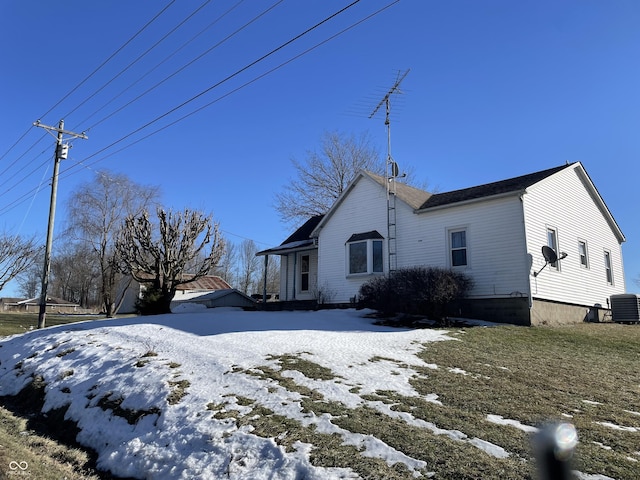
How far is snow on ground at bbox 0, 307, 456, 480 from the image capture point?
4812 millimetres

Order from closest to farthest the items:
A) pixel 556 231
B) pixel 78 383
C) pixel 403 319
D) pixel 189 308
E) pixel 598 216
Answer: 1. pixel 78 383
2. pixel 403 319
3. pixel 556 231
4. pixel 598 216
5. pixel 189 308

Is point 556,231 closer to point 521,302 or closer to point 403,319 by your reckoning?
point 521,302

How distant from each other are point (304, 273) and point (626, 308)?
45.2 feet

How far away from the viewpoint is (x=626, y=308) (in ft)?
61.1

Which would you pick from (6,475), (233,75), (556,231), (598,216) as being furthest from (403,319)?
(598,216)

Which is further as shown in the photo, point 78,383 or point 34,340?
point 34,340

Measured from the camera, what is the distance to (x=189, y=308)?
2416 cm

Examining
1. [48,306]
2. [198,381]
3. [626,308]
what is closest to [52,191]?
[198,381]

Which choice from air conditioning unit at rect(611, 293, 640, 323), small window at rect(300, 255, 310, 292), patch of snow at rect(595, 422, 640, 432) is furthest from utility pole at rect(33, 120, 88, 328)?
air conditioning unit at rect(611, 293, 640, 323)

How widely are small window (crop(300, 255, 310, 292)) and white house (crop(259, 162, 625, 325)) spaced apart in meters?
0.34

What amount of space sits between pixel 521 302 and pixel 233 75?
10.7 metres

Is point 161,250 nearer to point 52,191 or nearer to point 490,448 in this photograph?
point 52,191

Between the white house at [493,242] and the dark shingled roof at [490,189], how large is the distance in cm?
6

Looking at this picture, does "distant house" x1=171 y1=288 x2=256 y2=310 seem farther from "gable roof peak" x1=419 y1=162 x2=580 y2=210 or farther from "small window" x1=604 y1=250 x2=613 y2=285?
"small window" x1=604 y1=250 x2=613 y2=285
